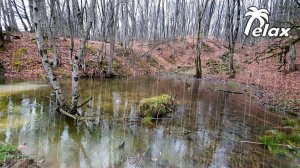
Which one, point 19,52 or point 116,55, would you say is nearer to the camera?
point 19,52

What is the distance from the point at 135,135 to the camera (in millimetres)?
6477

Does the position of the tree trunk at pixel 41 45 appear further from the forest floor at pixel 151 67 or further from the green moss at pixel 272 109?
the forest floor at pixel 151 67

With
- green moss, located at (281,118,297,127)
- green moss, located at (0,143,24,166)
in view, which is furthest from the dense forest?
green moss, located at (0,143,24,166)

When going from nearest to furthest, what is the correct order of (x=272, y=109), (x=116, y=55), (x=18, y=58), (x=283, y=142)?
(x=283, y=142), (x=272, y=109), (x=18, y=58), (x=116, y=55)

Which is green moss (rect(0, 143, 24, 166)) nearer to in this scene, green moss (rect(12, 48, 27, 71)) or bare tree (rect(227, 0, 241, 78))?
green moss (rect(12, 48, 27, 71))

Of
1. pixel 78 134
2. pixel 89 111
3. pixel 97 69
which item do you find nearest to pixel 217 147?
pixel 78 134

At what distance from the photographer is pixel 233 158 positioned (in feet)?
17.3

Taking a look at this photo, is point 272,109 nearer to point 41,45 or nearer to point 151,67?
point 41,45

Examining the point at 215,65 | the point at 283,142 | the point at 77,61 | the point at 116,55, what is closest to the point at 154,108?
the point at 77,61

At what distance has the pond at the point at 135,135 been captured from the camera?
507 centimetres

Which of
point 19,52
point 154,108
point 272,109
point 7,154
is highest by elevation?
point 19,52

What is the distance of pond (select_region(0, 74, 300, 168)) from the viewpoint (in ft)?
16.6

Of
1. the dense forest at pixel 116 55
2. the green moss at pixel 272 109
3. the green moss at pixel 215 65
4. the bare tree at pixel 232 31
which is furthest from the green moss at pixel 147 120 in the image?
the green moss at pixel 215 65

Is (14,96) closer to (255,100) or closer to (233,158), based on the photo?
(233,158)
